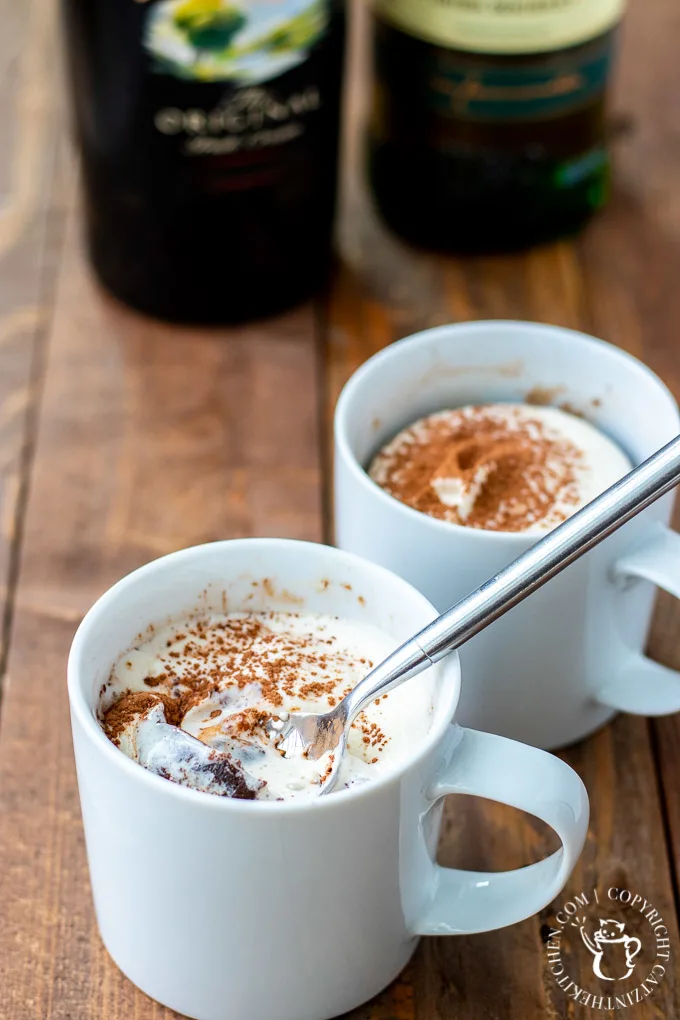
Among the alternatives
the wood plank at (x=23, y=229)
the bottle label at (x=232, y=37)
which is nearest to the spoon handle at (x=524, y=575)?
the wood plank at (x=23, y=229)

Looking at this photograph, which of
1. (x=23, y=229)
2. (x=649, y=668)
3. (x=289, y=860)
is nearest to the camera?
(x=289, y=860)

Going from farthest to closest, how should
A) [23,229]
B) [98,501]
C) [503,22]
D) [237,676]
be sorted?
[23,229]
[503,22]
[98,501]
[237,676]

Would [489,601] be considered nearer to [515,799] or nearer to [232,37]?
[515,799]

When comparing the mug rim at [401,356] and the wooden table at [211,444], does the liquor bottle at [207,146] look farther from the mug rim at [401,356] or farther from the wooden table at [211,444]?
the mug rim at [401,356]

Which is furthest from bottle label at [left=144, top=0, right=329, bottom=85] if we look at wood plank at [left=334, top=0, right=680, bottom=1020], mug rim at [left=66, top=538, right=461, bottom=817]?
mug rim at [left=66, top=538, right=461, bottom=817]

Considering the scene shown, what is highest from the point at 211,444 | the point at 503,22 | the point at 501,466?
the point at 503,22

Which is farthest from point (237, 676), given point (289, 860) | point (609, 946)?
point (609, 946)
